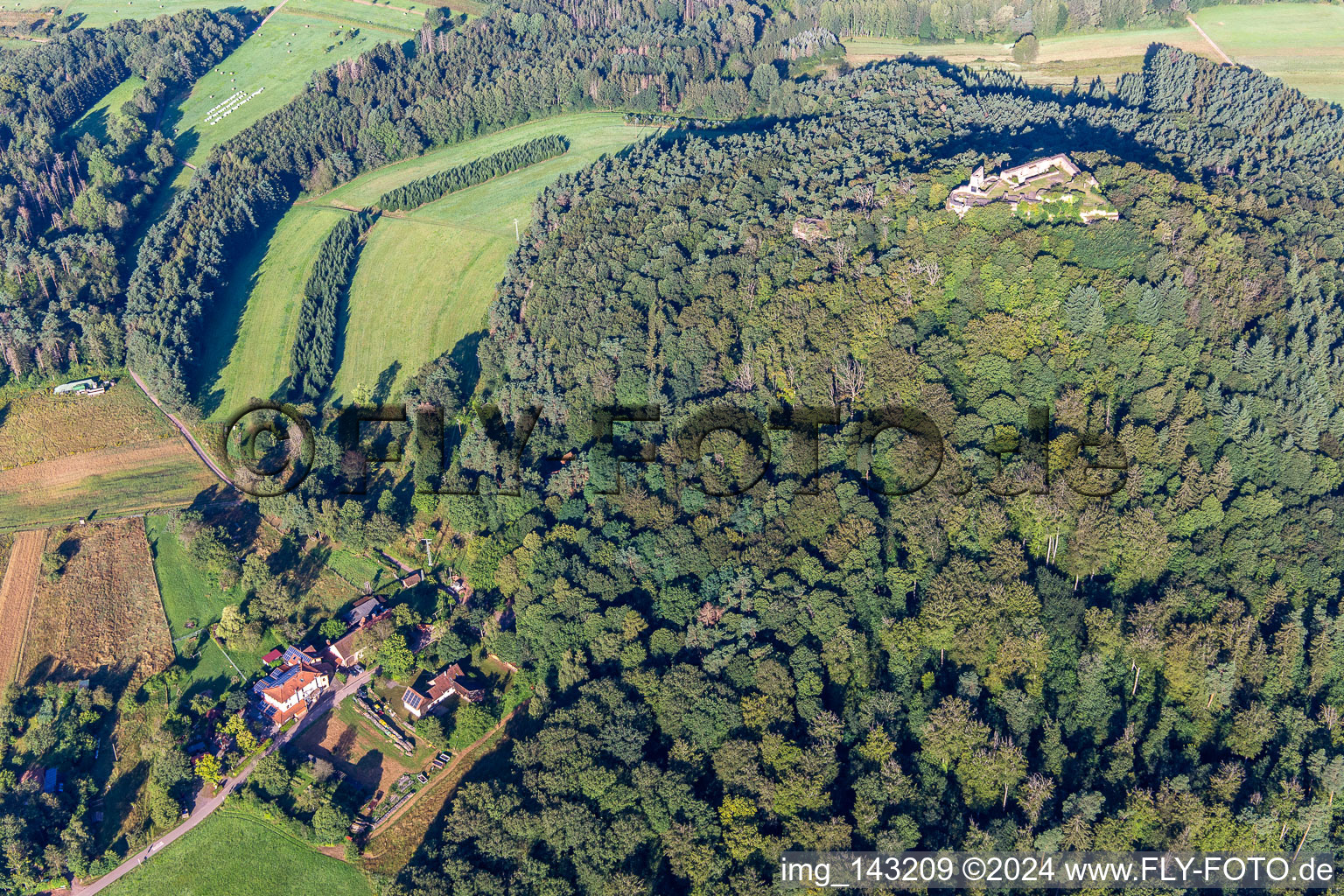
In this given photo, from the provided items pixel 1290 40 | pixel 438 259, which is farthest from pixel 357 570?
pixel 1290 40

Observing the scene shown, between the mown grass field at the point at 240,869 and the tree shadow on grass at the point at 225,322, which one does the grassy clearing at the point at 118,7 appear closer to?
the tree shadow on grass at the point at 225,322

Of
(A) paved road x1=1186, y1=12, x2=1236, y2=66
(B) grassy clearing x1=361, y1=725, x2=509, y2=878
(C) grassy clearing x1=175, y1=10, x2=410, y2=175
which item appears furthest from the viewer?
(C) grassy clearing x1=175, y1=10, x2=410, y2=175

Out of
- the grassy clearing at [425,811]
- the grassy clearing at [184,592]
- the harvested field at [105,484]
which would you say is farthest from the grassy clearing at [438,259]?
the grassy clearing at [425,811]

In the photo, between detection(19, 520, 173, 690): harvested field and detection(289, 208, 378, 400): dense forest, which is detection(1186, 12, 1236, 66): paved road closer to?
detection(289, 208, 378, 400): dense forest

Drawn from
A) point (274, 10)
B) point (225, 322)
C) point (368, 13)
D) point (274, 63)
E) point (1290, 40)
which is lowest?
point (225, 322)

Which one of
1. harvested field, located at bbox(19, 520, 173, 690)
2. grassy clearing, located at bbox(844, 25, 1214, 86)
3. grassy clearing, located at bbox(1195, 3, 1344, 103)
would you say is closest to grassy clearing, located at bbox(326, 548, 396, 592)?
harvested field, located at bbox(19, 520, 173, 690)

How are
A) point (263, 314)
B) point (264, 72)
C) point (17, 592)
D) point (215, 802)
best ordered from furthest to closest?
point (264, 72)
point (263, 314)
point (17, 592)
point (215, 802)

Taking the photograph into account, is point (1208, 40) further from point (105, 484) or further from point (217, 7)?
point (217, 7)
